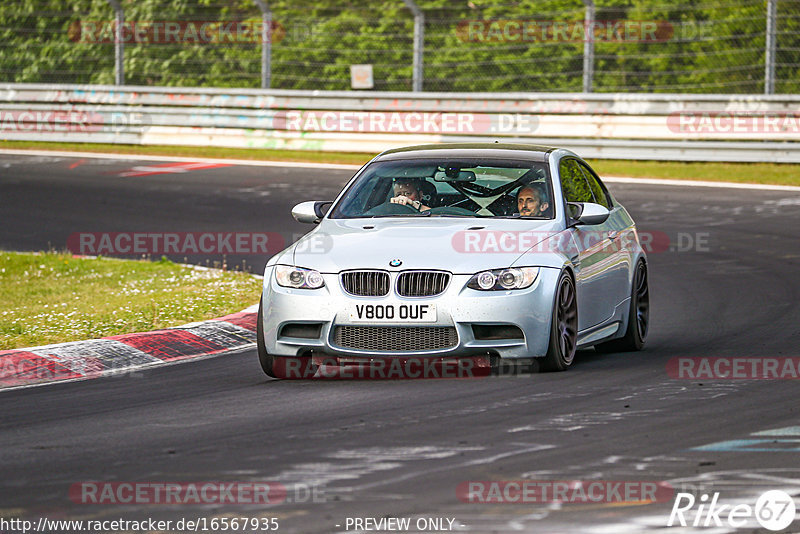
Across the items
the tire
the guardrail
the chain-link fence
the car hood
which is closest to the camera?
the car hood

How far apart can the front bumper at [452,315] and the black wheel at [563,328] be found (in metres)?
0.08

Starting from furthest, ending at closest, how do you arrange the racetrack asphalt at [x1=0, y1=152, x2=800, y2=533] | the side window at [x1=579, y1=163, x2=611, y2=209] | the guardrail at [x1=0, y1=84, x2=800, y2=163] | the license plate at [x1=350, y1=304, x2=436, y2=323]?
1. the guardrail at [x1=0, y1=84, x2=800, y2=163]
2. the side window at [x1=579, y1=163, x2=611, y2=209]
3. the license plate at [x1=350, y1=304, x2=436, y2=323]
4. the racetrack asphalt at [x1=0, y1=152, x2=800, y2=533]

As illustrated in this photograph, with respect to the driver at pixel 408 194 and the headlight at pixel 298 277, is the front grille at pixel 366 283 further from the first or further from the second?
the driver at pixel 408 194

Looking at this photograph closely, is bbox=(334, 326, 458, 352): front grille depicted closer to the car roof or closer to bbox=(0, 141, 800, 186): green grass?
the car roof

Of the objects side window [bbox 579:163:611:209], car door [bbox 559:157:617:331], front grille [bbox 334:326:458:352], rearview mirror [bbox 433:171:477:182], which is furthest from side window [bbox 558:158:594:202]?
front grille [bbox 334:326:458:352]

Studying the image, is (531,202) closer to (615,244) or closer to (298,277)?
(615,244)

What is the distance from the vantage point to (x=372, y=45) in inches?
1120

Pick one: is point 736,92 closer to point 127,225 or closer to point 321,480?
point 127,225

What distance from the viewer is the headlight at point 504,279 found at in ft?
28.5

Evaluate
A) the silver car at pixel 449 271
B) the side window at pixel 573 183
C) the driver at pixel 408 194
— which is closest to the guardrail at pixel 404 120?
the side window at pixel 573 183

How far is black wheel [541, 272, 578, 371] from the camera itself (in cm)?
888

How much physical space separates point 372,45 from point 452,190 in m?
18.8

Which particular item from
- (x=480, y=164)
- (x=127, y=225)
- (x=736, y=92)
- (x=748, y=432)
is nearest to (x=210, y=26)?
(x=736, y=92)

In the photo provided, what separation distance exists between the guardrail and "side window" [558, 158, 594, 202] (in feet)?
41.0
